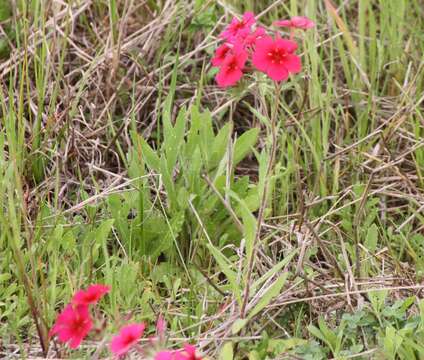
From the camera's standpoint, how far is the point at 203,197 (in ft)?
Result: 8.39

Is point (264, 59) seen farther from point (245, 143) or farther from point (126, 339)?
point (245, 143)

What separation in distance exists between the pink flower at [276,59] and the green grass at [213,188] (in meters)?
0.07

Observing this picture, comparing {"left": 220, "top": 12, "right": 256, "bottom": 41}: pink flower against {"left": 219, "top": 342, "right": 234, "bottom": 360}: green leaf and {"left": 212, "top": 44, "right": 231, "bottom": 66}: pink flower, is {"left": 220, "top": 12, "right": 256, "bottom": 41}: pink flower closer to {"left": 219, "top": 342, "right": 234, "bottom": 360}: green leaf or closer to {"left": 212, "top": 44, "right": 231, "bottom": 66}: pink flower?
{"left": 212, "top": 44, "right": 231, "bottom": 66}: pink flower

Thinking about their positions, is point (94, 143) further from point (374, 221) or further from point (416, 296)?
point (416, 296)

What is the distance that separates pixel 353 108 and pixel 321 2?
1.81 ft

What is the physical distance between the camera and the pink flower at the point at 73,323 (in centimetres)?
176

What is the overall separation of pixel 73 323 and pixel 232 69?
58 cm

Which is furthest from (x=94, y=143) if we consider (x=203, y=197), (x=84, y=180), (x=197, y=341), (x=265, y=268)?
(x=197, y=341)

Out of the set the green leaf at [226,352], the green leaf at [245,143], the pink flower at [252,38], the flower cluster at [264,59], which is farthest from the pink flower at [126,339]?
the green leaf at [245,143]

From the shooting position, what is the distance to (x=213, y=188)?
1.94 metres

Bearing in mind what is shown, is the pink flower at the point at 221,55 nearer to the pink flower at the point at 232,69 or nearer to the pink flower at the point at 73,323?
the pink flower at the point at 232,69

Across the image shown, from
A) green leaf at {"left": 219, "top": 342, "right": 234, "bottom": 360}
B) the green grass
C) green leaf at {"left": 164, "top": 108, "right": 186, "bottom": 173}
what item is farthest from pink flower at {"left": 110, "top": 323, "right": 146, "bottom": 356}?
green leaf at {"left": 164, "top": 108, "right": 186, "bottom": 173}

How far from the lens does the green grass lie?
2092 mm

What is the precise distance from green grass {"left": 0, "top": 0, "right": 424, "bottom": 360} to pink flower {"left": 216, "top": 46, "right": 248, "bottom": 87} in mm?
65
